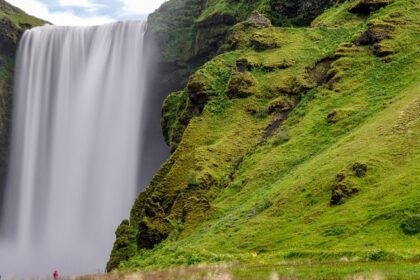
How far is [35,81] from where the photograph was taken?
4195 inches

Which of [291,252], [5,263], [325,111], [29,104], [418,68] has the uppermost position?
[418,68]

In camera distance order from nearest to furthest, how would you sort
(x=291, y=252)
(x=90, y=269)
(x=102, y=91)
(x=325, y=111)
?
(x=291, y=252) → (x=325, y=111) → (x=90, y=269) → (x=102, y=91)

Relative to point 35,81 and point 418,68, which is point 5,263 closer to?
point 35,81

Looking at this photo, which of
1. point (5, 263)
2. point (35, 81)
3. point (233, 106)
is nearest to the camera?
point (233, 106)

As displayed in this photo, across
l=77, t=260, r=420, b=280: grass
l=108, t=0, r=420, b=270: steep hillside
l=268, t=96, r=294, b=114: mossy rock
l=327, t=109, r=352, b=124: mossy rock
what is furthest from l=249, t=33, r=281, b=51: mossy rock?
l=77, t=260, r=420, b=280: grass

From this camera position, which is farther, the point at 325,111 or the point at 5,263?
the point at 5,263

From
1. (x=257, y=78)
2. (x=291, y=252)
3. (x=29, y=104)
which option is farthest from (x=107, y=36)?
(x=291, y=252)

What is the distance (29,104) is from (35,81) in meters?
4.34

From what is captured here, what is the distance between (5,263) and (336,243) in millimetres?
73866

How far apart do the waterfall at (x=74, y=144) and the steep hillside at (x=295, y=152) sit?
98.7 feet

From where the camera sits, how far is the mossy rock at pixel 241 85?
53.7 meters

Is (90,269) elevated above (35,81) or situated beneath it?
situated beneath

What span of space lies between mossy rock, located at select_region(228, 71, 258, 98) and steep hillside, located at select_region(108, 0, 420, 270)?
11 cm

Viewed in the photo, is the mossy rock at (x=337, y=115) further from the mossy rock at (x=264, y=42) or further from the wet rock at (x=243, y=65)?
the mossy rock at (x=264, y=42)
